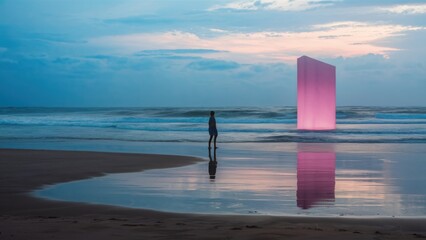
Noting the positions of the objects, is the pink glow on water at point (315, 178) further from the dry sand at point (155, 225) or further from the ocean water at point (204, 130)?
the ocean water at point (204, 130)

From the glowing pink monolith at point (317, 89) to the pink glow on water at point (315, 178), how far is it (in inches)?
594

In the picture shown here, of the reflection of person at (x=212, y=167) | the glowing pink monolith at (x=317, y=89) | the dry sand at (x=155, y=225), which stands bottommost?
the reflection of person at (x=212, y=167)

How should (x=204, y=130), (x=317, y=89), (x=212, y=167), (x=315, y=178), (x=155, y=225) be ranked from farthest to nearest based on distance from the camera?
(x=204, y=130)
(x=317, y=89)
(x=212, y=167)
(x=315, y=178)
(x=155, y=225)

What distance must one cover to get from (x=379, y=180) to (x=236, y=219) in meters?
5.16

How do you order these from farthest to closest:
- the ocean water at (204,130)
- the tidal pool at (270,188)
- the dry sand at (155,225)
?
the ocean water at (204,130) → the tidal pool at (270,188) → the dry sand at (155,225)

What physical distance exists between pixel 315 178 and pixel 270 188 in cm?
191

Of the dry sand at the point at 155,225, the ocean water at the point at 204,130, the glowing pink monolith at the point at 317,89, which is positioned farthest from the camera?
the glowing pink monolith at the point at 317,89

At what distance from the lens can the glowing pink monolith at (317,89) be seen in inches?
1304

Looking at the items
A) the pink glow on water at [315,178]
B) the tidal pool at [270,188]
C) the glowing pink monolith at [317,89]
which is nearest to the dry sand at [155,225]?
the tidal pool at [270,188]

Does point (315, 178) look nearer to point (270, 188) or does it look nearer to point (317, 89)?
point (270, 188)

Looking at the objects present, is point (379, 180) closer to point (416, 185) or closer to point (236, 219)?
point (416, 185)

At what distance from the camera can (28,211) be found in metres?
8.48

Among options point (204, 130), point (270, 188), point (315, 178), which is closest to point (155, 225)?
point (270, 188)

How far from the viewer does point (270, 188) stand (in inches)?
420
